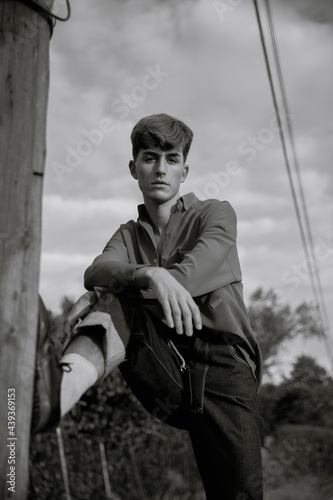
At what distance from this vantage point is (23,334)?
1.50m

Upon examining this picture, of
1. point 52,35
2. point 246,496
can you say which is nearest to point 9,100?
point 52,35

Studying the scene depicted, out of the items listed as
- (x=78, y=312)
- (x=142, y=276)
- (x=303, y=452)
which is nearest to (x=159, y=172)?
(x=142, y=276)

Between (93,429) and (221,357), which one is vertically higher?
(93,429)

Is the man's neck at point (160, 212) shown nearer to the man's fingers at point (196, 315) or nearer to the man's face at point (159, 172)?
the man's face at point (159, 172)

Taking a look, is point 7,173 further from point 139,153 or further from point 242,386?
point 242,386

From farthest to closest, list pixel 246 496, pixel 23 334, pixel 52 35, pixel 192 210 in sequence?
1. pixel 192 210
2. pixel 246 496
3. pixel 52 35
4. pixel 23 334

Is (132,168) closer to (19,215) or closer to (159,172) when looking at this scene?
(159,172)

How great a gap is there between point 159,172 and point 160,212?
0.62 ft

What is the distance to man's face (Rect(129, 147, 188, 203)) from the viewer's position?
8.02 ft

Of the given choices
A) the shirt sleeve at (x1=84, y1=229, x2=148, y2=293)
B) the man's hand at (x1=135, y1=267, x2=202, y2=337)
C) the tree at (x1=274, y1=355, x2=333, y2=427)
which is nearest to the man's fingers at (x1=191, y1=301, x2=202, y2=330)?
the man's hand at (x1=135, y1=267, x2=202, y2=337)

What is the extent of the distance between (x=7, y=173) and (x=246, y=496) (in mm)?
1474

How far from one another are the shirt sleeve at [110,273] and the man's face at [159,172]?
1.13 ft

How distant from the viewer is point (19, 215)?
5.08 feet

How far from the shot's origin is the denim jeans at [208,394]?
209 cm
